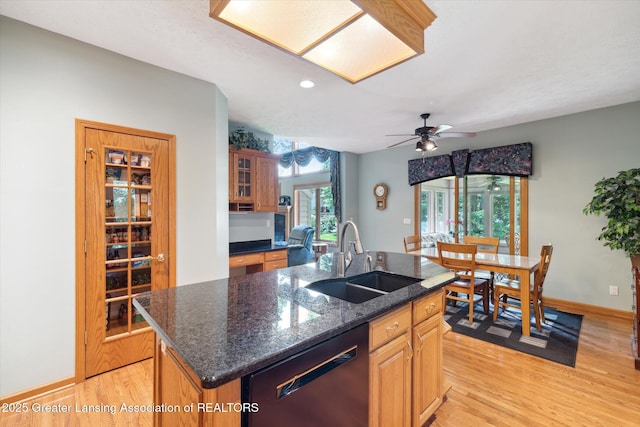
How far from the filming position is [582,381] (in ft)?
7.42

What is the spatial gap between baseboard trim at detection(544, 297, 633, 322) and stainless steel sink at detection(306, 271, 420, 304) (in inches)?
141

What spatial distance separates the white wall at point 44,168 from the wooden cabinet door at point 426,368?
8.47ft

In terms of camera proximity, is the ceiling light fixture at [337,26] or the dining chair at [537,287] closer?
the ceiling light fixture at [337,26]

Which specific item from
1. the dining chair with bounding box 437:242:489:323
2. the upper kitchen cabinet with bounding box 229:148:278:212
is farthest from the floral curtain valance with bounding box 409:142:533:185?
the upper kitchen cabinet with bounding box 229:148:278:212

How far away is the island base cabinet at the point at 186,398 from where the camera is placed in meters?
0.83

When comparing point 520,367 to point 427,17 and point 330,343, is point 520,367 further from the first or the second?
point 427,17

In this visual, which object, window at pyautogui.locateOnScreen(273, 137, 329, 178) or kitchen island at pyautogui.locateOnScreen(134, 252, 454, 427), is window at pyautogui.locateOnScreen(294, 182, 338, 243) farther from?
kitchen island at pyautogui.locateOnScreen(134, 252, 454, 427)

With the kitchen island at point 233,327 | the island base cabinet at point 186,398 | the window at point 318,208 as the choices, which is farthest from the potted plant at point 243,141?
the window at point 318,208

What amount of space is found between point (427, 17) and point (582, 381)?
119 inches

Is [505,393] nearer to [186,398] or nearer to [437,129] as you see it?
[186,398]

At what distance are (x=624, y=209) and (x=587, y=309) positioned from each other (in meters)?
1.51

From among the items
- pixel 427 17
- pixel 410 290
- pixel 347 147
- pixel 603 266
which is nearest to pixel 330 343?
pixel 410 290

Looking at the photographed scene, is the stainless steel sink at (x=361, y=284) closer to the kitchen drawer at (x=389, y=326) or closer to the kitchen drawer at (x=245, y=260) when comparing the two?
the kitchen drawer at (x=389, y=326)

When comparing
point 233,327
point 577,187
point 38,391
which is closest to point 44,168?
point 38,391
